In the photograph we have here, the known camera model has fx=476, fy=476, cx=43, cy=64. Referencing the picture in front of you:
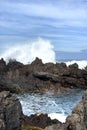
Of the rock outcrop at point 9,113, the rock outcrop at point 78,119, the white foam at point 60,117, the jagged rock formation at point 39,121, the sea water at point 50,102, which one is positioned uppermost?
the sea water at point 50,102

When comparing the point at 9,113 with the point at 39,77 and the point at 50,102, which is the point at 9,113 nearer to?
the point at 50,102

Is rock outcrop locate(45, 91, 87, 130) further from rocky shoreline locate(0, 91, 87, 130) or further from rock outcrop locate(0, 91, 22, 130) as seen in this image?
rock outcrop locate(0, 91, 22, 130)

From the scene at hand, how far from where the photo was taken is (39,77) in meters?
77.3

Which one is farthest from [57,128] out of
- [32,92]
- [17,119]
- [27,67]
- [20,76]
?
[27,67]

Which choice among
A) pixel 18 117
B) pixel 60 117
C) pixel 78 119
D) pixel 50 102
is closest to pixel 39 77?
pixel 50 102

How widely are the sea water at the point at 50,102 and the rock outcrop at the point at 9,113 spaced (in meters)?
32.1

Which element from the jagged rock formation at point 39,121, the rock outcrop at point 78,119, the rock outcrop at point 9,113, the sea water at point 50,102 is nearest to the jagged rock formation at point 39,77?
the sea water at point 50,102

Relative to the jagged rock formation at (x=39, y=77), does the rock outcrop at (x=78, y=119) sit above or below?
below

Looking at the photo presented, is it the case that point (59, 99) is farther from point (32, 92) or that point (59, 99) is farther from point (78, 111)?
point (78, 111)

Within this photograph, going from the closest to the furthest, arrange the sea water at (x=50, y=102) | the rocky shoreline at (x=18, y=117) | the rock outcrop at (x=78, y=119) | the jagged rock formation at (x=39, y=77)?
the rock outcrop at (x=78, y=119)
the rocky shoreline at (x=18, y=117)
the sea water at (x=50, y=102)
the jagged rock formation at (x=39, y=77)

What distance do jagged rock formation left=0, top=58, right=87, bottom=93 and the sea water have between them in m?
2.59

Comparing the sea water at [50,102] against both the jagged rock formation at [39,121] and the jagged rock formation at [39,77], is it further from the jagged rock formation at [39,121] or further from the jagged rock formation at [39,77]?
the jagged rock formation at [39,121]

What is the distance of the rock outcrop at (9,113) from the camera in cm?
1767

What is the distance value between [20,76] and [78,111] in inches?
2390
